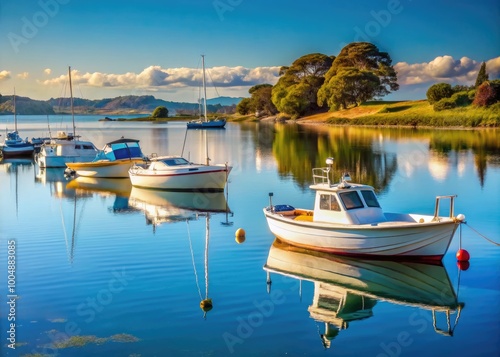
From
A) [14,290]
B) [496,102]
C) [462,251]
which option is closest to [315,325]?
[462,251]

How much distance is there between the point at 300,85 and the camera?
464 feet

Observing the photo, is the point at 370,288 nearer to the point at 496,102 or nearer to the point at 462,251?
the point at 462,251

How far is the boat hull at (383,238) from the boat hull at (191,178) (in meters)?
14.6

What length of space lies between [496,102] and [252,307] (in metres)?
87.2

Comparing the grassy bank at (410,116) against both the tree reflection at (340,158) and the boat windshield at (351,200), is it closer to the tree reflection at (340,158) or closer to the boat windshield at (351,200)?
the tree reflection at (340,158)

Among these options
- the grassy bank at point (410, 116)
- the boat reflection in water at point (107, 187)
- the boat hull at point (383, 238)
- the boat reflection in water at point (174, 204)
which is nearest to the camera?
the boat hull at point (383, 238)

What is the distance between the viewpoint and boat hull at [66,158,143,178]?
142 ft

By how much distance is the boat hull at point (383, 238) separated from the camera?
19.1 metres

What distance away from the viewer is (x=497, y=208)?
28984mm

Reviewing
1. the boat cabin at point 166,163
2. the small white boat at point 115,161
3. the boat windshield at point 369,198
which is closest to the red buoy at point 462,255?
the boat windshield at point 369,198

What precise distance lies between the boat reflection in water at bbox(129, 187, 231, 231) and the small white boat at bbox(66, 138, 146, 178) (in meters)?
5.07

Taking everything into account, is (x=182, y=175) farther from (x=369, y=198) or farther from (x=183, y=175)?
(x=369, y=198)

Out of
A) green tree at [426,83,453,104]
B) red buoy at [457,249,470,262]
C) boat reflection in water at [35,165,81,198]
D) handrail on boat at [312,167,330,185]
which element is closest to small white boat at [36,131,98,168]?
boat reflection in water at [35,165,81,198]

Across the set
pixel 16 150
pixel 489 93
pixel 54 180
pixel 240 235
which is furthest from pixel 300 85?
pixel 240 235
